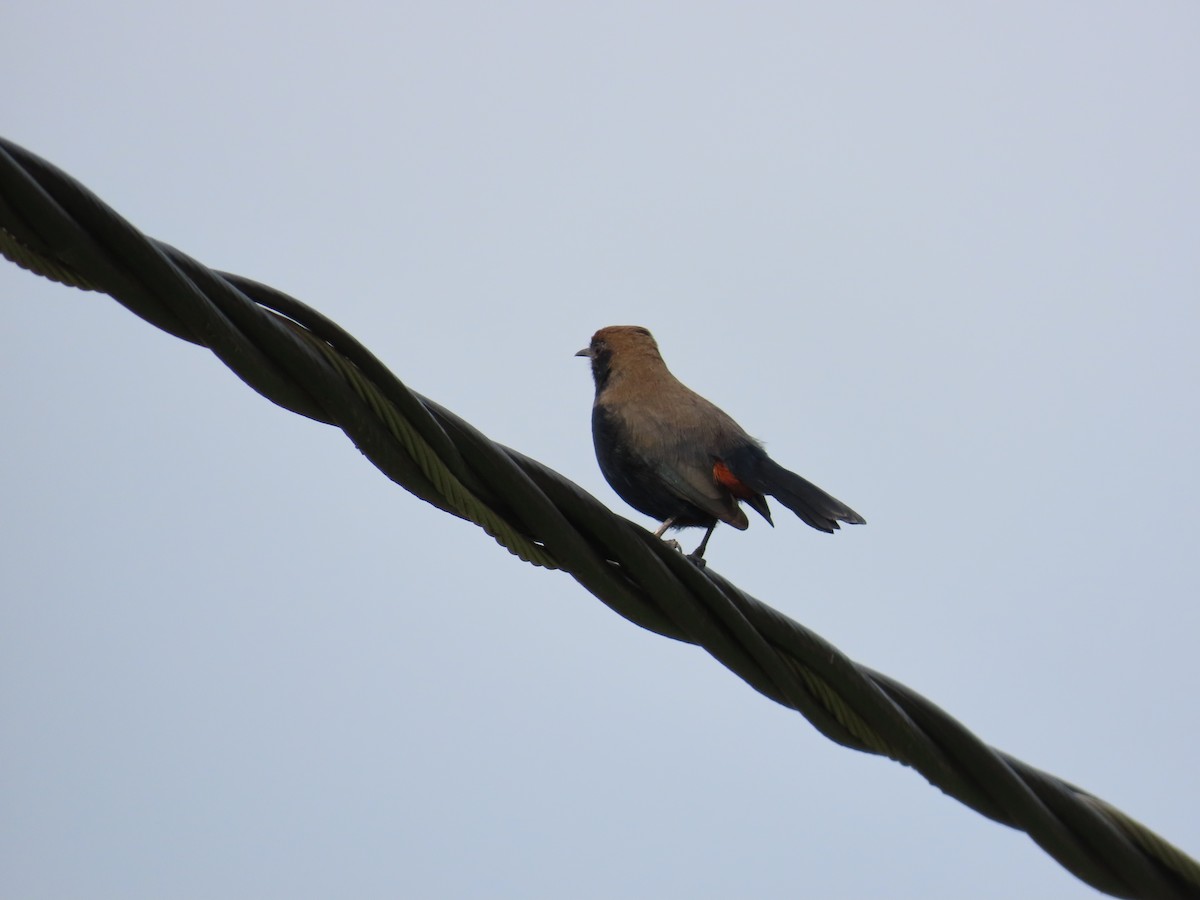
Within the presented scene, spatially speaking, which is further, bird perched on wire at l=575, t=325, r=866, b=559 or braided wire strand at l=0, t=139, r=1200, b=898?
bird perched on wire at l=575, t=325, r=866, b=559

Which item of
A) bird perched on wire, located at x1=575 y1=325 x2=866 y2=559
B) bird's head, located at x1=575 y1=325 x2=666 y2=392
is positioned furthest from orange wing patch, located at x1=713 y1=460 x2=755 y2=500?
bird's head, located at x1=575 y1=325 x2=666 y2=392

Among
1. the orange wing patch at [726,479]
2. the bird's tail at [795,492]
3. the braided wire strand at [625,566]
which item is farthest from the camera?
the orange wing patch at [726,479]

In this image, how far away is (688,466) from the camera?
649 centimetres

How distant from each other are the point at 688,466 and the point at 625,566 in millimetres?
3404

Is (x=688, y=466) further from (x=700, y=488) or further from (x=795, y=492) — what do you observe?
(x=795, y=492)

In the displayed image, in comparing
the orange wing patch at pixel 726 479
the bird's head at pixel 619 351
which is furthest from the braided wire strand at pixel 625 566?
the bird's head at pixel 619 351

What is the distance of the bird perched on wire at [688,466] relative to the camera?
6379mm

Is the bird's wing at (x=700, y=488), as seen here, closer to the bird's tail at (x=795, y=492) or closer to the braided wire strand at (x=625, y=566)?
the bird's tail at (x=795, y=492)

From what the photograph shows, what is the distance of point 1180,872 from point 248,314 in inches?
91.2

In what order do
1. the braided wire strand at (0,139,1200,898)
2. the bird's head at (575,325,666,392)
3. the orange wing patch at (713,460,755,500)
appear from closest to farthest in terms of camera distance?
the braided wire strand at (0,139,1200,898) → the orange wing patch at (713,460,755,500) → the bird's head at (575,325,666,392)

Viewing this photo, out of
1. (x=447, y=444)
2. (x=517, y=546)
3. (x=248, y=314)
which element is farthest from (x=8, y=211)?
(x=517, y=546)

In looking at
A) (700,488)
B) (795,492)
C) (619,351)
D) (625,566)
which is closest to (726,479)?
(700,488)

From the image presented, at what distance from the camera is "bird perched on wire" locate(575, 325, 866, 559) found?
6.38 meters

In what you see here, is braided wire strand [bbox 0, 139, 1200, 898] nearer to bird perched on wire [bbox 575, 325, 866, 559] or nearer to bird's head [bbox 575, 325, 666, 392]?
bird perched on wire [bbox 575, 325, 866, 559]
